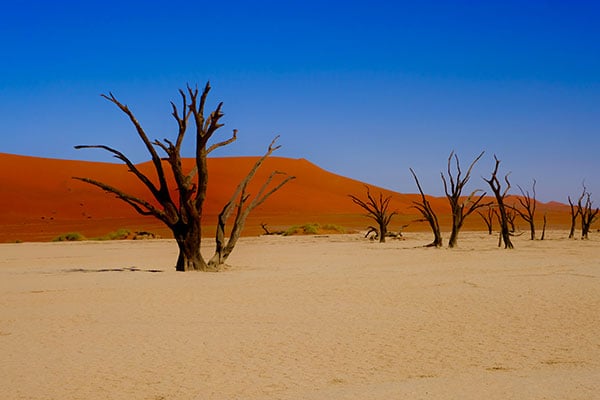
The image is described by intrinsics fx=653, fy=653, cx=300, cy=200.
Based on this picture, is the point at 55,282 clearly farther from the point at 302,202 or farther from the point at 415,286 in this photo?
the point at 302,202

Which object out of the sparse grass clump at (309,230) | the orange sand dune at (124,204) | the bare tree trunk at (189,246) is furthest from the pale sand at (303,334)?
the orange sand dune at (124,204)

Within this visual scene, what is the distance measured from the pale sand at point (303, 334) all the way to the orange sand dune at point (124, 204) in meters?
25.5

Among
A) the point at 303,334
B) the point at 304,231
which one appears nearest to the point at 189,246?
the point at 303,334

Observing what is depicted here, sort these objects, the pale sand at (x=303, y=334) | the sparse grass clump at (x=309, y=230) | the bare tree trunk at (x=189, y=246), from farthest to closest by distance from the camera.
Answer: the sparse grass clump at (x=309, y=230) < the bare tree trunk at (x=189, y=246) < the pale sand at (x=303, y=334)

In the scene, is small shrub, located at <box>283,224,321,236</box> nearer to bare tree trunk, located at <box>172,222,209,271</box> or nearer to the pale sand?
bare tree trunk, located at <box>172,222,209,271</box>

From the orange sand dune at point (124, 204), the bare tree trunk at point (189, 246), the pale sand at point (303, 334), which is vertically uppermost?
the orange sand dune at point (124, 204)

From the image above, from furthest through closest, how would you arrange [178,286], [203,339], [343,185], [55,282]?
[343,185] < [55,282] < [178,286] < [203,339]

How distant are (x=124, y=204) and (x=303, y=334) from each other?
195ft

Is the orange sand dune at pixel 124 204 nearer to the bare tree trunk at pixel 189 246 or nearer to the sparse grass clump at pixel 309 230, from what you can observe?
the sparse grass clump at pixel 309 230

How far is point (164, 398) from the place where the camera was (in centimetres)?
488

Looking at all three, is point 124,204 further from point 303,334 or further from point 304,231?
point 303,334

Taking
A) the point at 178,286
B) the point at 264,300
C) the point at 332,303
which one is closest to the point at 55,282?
the point at 178,286

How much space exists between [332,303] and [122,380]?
169 inches

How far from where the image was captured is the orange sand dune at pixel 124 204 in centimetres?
4491
